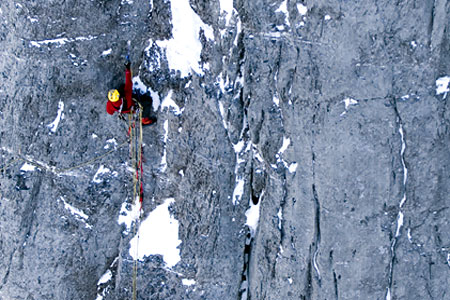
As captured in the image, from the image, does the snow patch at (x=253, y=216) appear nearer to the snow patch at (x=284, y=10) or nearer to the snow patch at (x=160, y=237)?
the snow patch at (x=160, y=237)

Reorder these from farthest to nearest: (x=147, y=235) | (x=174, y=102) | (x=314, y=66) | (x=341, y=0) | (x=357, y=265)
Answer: (x=147, y=235), (x=174, y=102), (x=357, y=265), (x=314, y=66), (x=341, y=0)

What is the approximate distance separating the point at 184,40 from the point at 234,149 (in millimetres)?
1707

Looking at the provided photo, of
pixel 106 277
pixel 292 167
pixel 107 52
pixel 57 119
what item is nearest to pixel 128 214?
pixel 106 277

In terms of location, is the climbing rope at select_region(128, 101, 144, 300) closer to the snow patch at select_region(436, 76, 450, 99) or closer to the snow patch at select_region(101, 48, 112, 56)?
the snow patch at select_region(101, 48, 112, 56)

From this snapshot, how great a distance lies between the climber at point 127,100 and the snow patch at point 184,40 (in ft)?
2.01

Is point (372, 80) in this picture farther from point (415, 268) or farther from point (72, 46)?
point (72, 46)

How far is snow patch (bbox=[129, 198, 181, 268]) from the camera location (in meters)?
6.30

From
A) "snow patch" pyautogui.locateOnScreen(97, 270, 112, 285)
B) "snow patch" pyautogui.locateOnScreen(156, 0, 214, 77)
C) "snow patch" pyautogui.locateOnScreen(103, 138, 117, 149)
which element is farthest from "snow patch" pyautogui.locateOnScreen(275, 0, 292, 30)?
"snow patch" pyautogui.locateOnScreen(97, 270, 112, 285)

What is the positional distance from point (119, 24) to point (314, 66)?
9.31 feet

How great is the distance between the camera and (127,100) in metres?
5.82

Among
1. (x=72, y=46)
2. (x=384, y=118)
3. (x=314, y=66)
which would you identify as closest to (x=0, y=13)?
(x=72, y=46)

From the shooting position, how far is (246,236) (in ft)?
20.5

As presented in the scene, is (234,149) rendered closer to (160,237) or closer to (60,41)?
(160,237)

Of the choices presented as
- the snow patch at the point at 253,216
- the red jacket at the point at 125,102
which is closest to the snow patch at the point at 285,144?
the snow patch at the point at 253,216
